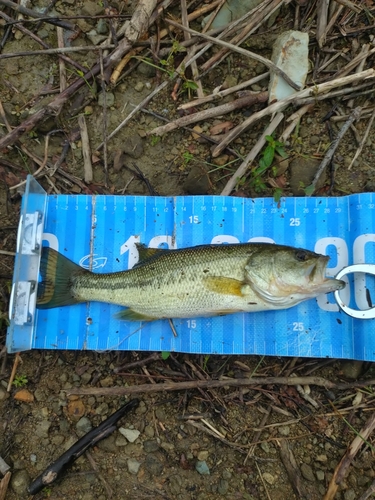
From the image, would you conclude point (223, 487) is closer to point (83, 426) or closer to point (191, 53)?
point (83, 426)

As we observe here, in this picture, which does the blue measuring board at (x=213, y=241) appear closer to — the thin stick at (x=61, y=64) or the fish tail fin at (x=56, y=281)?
the fish tail fin at (x=56, y=281)

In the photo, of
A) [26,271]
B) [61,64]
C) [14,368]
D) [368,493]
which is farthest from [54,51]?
[368,493]

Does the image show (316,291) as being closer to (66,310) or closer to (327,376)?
(327,376)

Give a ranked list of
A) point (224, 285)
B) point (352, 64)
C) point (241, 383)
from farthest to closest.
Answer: point (352, 64), point (241, 383), point (224, 285)

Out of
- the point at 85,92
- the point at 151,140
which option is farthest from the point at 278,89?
the point at 85,92

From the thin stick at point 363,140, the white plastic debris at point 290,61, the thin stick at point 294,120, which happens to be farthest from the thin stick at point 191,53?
the thin stick at point 363,140

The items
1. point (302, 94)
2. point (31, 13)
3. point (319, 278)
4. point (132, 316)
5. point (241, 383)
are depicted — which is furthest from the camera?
point (31, 13)
